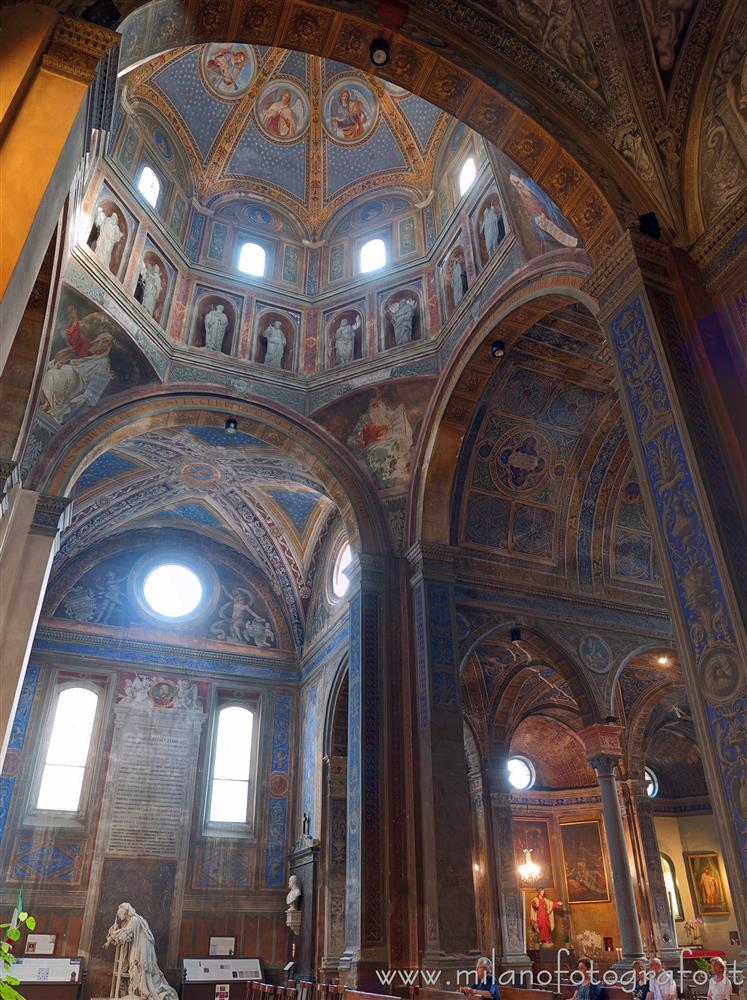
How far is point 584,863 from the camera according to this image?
21094mm

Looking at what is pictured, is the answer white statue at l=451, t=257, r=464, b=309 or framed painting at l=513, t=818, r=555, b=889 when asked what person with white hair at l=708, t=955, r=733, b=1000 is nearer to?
white statue at l=451, t=257, r=464, b=309

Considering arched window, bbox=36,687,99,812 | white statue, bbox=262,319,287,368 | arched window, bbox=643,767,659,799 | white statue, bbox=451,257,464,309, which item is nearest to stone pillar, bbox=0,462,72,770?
white statue, bbox=262,319,287,368

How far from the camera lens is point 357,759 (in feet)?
39.1

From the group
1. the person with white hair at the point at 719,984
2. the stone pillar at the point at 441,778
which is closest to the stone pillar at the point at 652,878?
the stone pillar at the point at 441,778

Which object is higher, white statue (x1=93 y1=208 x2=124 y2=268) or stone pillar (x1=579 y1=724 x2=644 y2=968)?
white statue (x1=93 y1=208 x2=124 y2=268)

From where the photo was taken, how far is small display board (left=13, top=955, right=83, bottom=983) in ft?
46.8

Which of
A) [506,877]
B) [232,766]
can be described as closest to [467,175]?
[232,766]

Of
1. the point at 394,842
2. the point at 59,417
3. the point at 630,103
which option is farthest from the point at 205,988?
the point at 630,103

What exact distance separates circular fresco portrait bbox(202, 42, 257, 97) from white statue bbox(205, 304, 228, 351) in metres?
5.24

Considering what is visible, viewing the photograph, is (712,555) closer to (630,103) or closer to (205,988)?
(630,103)

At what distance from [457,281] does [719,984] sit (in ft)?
38.2

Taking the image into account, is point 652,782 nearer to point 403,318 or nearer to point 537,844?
point 537,844

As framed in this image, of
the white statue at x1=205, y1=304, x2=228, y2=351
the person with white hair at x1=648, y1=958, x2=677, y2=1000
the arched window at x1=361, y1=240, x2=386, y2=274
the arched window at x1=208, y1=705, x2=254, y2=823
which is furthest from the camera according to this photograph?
the arched window at x1=208, y1=705, x2=254, y2=823

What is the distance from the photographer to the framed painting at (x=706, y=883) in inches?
835
